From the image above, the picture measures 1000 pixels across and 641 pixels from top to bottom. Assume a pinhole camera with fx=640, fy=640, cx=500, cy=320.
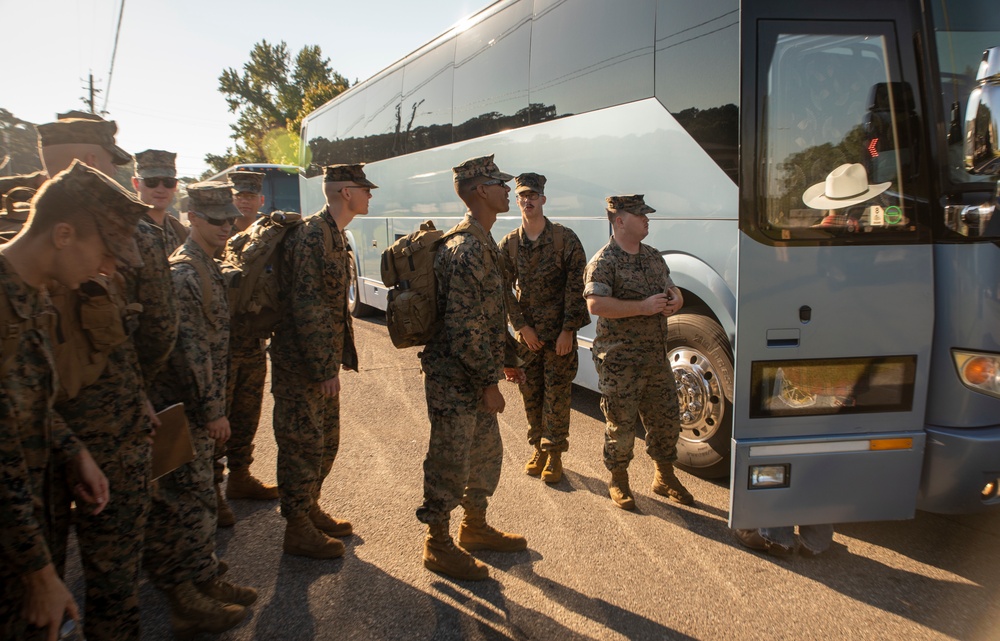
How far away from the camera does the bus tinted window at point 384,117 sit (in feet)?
30.3

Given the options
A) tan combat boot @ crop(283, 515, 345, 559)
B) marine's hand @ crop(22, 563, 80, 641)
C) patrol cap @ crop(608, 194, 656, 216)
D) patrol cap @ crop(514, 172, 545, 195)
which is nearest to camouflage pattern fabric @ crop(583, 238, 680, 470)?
patrol cap @ crop(608, 194, 656, 216)

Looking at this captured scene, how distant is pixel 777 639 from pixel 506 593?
1.20 m

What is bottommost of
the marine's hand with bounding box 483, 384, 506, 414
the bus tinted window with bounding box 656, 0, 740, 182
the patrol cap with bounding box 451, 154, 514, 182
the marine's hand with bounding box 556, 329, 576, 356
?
the marine's hand with bounding box 483, 384, 506, 414

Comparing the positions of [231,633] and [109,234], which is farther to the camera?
[231,633]

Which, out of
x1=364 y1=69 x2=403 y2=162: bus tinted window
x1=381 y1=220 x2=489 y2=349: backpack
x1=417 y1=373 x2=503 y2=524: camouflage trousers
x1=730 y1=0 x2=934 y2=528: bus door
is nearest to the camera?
x1=730 y1=0 x2=934 y2=528: bus door

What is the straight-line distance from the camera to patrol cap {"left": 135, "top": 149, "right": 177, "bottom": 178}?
13.3 feet

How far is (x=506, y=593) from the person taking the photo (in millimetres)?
3094

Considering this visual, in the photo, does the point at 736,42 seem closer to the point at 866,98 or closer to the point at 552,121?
the point at 866,98

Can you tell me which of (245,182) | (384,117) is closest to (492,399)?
(245,182)

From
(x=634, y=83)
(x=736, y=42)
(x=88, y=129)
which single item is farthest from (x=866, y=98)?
(x=88, y=129)

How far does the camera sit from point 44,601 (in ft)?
5.48

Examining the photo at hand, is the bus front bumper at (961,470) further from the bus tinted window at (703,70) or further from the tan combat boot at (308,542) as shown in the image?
the tan combat boot at (308,542)

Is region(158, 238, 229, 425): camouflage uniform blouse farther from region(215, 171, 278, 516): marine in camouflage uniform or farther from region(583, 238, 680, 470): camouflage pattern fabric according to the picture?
region(583, 238, 680, 470): camouflage pattern fabric

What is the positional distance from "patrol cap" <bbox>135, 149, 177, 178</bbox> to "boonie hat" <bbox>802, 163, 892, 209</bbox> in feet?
12.4
